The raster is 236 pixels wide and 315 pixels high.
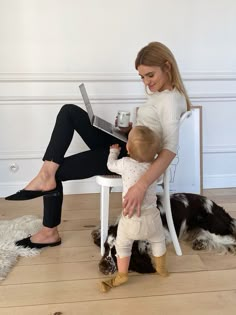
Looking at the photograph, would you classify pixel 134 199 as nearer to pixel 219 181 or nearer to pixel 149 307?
pixel 149 307

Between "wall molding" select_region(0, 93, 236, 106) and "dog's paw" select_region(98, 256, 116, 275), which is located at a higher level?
"wall molding" select_region(0, 93, 236, 106)

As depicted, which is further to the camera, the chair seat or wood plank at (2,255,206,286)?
the chair seat

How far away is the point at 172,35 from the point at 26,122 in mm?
1138

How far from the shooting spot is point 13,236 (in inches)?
80.7

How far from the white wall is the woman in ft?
2.49

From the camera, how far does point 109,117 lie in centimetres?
272

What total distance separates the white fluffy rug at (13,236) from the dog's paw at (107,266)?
14.0 inches

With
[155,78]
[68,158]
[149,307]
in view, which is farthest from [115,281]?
[155,78]

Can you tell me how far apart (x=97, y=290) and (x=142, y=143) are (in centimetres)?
63

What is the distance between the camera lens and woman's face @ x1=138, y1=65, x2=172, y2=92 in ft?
5.62

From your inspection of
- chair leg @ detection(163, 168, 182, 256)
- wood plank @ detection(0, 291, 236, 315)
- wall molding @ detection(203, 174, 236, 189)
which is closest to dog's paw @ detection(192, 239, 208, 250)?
chair leg @ detection(163, 168, 182, 256)

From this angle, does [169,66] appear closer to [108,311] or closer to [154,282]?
[154,282]

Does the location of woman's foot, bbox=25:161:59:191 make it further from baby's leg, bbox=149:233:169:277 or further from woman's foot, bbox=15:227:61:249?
baby's leg, bbox=149:233:169:277

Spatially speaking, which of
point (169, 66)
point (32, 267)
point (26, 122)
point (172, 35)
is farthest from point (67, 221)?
point (172, 35)
